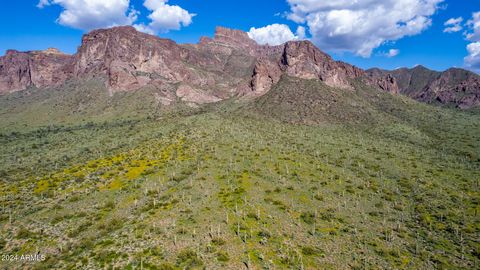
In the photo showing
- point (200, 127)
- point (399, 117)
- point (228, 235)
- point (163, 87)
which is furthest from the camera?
point (163, 87)

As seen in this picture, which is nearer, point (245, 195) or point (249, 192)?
point (245, 195)

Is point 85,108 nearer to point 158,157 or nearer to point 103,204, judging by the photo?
point 158,157

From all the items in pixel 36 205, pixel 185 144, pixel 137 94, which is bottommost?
pixel 36 205

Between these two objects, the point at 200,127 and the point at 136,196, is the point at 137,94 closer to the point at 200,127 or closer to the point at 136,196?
the point at 200,127

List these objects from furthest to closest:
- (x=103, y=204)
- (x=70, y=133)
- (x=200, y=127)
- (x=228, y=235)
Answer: (x=70, y=133) → (x=200, y=127) → (x=103, y=204) → (x=228, y=235)

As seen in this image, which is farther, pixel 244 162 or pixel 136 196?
pixel 244 162

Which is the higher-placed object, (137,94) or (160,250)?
(137,94)

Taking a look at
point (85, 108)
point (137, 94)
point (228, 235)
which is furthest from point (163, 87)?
point (228, 235)
